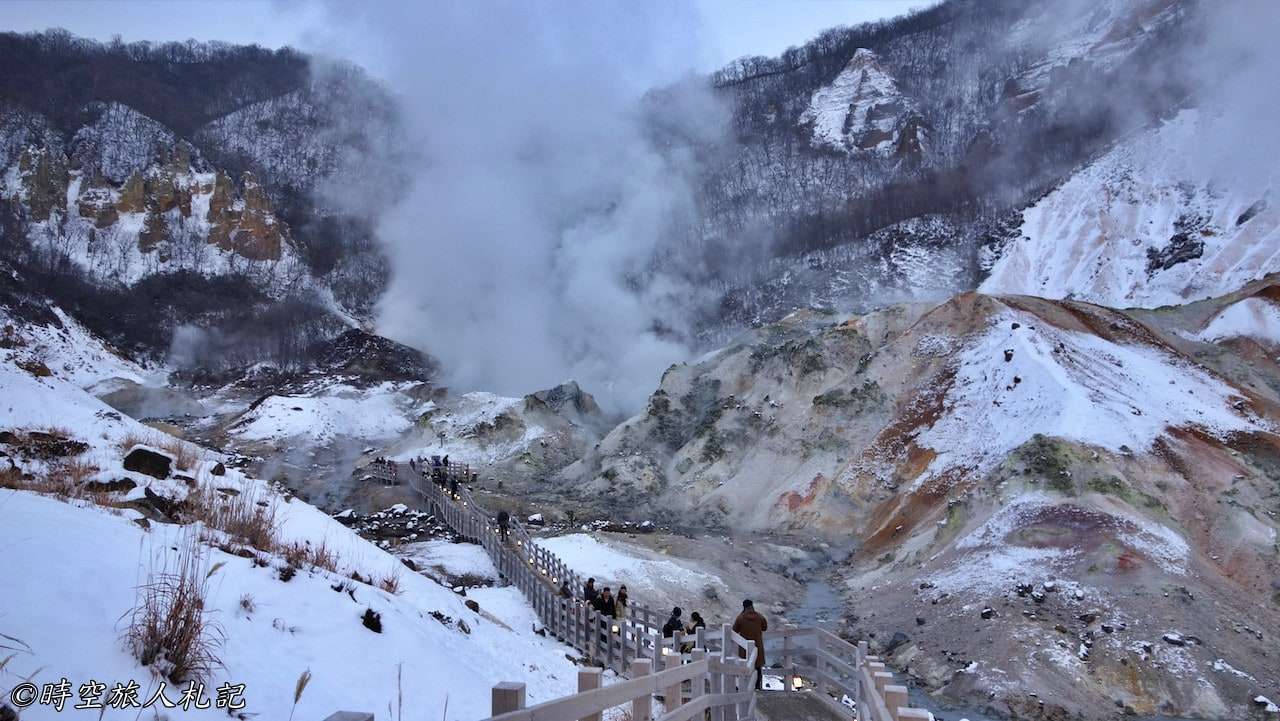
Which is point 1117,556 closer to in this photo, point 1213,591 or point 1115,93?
point 1213,591

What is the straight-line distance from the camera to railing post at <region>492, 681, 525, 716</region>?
2961mm

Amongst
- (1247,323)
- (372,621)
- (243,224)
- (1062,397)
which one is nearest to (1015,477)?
(1062,397)

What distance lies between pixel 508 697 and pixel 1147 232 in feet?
302

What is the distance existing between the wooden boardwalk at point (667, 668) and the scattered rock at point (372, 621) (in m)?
2.18

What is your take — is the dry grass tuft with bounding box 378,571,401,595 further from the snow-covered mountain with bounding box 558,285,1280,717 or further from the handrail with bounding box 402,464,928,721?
the snow-covered mountain with bounding box 558,285,1280,717

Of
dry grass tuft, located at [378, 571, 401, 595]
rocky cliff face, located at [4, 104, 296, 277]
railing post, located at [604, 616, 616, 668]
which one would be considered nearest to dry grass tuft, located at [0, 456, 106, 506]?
dry grass tuft, located at [378, 571, 401, 595]

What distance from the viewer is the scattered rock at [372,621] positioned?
21.8 feet

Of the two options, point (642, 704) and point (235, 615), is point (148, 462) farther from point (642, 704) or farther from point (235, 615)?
point (642, 704)

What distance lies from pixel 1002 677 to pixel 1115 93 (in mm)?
114847

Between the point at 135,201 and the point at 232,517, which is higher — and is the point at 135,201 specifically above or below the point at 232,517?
above

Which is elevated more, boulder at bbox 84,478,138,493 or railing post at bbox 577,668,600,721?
boulder at bbox 84,478,138,493

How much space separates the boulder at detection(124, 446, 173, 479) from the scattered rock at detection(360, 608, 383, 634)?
5435mm

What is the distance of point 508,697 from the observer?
3010mm

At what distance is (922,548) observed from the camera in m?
28.0
